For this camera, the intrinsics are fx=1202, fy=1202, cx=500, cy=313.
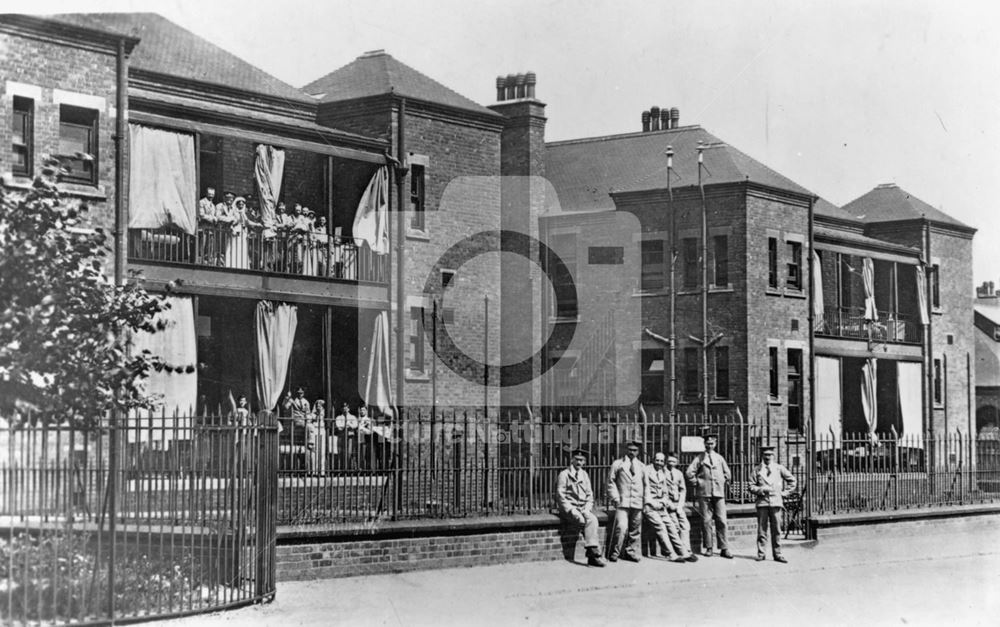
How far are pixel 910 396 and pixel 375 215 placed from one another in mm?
20768

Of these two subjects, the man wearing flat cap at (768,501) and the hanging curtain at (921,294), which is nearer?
the man wearing flat cap at (768,501)

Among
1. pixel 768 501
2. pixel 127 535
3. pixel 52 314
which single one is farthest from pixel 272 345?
pixel 127 535

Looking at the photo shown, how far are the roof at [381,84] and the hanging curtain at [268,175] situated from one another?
3.72 metres

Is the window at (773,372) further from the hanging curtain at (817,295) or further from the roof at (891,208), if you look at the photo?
the roof at (891,208)

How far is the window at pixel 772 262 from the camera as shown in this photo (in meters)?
32.8

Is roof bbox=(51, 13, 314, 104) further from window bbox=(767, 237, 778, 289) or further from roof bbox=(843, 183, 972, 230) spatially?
roof bbox=(843, 183, 972, 230)

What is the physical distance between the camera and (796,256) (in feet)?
111

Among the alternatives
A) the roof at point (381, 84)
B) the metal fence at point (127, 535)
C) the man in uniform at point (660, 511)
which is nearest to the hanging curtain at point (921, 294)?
the roof at point (381, 84)

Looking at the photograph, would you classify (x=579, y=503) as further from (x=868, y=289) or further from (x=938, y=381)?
(x=938, y=381)

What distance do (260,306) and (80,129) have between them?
4.85 m

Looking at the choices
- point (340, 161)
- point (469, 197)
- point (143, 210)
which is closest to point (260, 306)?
point (143, 210)

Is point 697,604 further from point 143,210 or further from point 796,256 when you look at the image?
point 796,256

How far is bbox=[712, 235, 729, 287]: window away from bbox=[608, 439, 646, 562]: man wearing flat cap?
51.0ft

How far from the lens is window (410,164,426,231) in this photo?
26.6 meters
